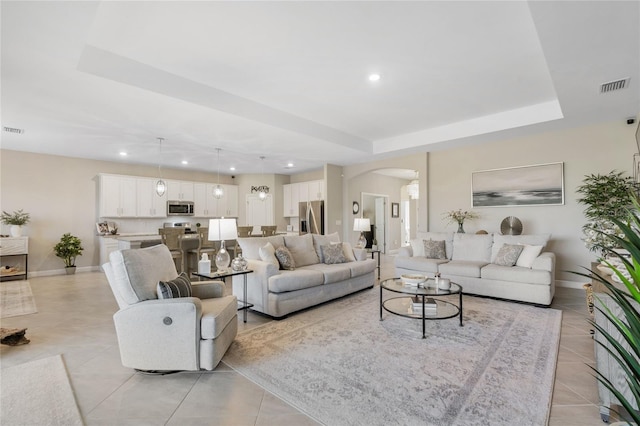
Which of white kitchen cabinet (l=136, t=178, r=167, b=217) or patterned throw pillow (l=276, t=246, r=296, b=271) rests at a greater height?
white kitchen cabinet (l=136, t=178, r=167, b=217)

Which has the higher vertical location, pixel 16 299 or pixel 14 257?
pixel 14 257

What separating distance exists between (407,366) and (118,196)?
297 inches

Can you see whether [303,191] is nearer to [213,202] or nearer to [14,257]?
[213,202]

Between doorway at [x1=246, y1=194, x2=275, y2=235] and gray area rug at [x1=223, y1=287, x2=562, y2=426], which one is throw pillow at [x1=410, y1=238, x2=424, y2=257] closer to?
gray area rug at [x1=223, y1=287, x2=562, y2=426]

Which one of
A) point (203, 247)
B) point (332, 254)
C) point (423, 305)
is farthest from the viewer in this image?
point (203, 247)

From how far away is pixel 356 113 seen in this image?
504 centimetres

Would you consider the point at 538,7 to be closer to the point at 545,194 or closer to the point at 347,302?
the point at 347,302

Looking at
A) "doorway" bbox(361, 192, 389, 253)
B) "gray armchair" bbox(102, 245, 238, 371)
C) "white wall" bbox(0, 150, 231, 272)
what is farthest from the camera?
"doorway" bbox(361, 192, 389, 253)

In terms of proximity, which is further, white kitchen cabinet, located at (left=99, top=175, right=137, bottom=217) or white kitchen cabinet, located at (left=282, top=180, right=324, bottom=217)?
white kitchen cabinet, located at (left=282, top=180, right=324, bottom=217)

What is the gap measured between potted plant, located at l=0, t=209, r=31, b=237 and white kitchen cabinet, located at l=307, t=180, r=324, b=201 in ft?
21.1

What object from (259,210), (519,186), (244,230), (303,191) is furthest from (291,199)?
(519,186)

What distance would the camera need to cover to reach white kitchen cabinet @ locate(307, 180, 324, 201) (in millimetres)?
8961

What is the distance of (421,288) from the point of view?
3520mm

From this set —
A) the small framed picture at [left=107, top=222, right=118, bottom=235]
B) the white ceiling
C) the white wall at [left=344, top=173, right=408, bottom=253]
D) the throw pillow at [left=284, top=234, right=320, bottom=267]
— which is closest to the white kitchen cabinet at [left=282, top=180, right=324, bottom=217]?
the white wall at [left=344, top=173, right=408, bottom=253]
